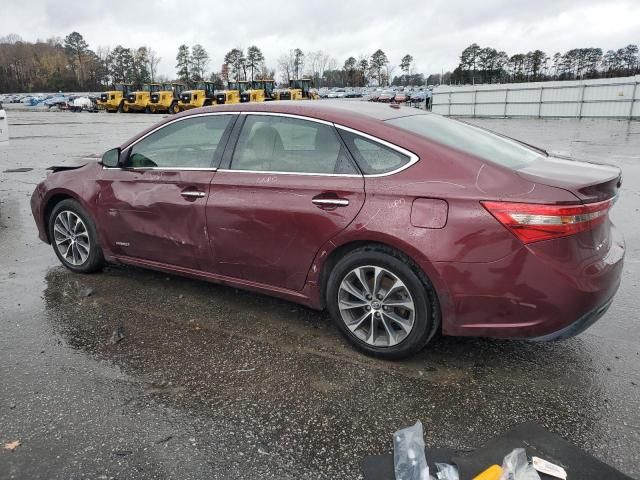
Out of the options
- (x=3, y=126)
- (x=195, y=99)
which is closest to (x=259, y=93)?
(x=195, y=99)

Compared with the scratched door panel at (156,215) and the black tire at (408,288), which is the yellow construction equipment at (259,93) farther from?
the black tire at (408,288)

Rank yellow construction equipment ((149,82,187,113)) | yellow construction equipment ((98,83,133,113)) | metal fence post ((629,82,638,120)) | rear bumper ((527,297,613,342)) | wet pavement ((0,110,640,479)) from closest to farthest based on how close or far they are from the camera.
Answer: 1. wet pavement ((0,110,640,479))
2. rear bumper ((527,297,613,342))
3. metal fence post ((629,82,638,120))
4. yellow construction equipment ((149,82,187,113))
5. yellow construction equipment ((98,83,133,113))

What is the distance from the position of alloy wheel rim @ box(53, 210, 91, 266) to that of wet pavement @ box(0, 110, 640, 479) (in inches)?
17.5

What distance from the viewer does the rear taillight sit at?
284cm

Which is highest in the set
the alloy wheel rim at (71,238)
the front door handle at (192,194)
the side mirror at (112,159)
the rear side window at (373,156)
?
the rear side window at (373,156)

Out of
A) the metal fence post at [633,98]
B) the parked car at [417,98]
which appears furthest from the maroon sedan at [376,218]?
the parked car at [417,98]

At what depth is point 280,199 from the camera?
3.62 m

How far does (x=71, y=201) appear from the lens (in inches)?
195

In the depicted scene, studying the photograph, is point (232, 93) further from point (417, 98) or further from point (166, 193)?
point (166, 193)

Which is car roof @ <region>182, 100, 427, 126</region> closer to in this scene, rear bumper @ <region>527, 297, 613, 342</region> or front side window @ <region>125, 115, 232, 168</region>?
front side window @ <region>125, 115, 232, 168</region>

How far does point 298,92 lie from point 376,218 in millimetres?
41931

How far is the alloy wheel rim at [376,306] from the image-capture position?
3.29 metres

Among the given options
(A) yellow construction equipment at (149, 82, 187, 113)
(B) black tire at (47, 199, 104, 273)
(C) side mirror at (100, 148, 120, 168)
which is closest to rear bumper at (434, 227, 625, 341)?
(C) side mirror at (100, 148, 120, 168)

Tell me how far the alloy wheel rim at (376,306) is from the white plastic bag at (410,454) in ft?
2.56
